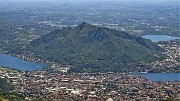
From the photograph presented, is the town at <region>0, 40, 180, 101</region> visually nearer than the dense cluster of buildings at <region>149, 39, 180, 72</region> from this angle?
Yes

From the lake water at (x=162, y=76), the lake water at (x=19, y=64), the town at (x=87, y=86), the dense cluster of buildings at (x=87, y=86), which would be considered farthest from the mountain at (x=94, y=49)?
the dense cluster of buildings at (x=87, y=86)

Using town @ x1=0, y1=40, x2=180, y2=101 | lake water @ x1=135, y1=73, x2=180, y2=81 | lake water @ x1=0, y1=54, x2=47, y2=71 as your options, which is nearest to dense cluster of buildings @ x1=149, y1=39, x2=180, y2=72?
lake water @ x1=135, y1=73, x2=180, y2=81

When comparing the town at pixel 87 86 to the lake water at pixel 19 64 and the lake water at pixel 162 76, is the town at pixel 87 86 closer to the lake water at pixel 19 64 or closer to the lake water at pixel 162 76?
the lake water at pixel 162 76

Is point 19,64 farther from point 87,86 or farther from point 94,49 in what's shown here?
point 87,86

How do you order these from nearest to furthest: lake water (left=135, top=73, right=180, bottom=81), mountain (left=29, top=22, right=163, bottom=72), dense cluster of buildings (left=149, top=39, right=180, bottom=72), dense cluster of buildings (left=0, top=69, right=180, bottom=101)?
dense cluster of buildings (left=0, top=69, right=180, bottom=101)
lake water (left=135, top=73, right=180, bottom=81)
dense cluster of buildings (left=149, top=39, right=180, bottom=72)
mountain (left=29, top=22, right=163, bottom=72)

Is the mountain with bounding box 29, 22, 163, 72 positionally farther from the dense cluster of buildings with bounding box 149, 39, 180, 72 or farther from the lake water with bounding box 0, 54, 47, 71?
the lake water with bounding box 0, 54, 47, 71

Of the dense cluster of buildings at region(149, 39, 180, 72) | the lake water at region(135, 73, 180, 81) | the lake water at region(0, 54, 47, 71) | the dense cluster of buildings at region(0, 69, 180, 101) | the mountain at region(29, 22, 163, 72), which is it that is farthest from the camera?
the mountain at region(29, 22, 163, 72)

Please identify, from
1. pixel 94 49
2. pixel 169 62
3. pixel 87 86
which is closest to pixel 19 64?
pixel 94 49
